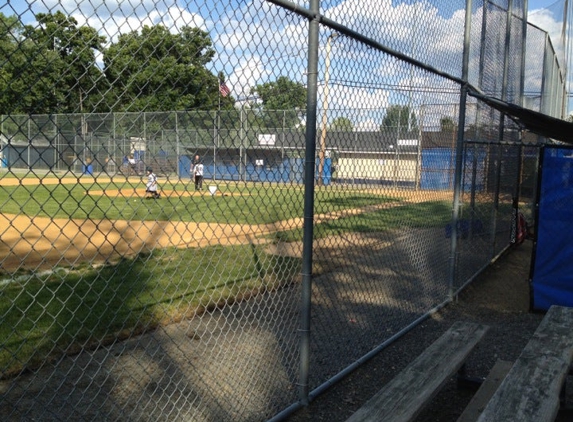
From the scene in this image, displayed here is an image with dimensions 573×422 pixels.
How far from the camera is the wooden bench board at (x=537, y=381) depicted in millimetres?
2650

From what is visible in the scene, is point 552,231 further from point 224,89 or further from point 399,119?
point 224,89

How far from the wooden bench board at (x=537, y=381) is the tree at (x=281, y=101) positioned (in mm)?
1952

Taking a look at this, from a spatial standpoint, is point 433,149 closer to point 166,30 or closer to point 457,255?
point 457,255

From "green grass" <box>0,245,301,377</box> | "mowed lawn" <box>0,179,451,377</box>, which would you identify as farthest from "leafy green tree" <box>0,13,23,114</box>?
"green grass" <box>0,245,301,377</box>

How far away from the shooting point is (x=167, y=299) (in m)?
5.98

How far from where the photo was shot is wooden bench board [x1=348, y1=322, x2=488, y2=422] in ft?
9.09

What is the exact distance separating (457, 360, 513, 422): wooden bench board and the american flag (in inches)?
93.5

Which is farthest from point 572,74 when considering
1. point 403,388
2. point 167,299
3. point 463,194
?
point 403,388

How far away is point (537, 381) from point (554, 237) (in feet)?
13.0

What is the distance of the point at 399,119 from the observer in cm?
526

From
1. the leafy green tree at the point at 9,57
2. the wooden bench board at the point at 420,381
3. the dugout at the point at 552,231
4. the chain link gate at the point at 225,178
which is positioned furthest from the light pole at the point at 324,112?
the dugout at the point at 552,231

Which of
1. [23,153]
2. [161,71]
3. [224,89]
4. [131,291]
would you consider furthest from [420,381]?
[23,153]

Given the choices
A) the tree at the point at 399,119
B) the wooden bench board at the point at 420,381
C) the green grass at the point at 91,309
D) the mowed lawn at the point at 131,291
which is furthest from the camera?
the tree at the point at 399,119

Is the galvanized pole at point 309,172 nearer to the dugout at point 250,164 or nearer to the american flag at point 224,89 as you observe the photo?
the dugout at point 250,164
